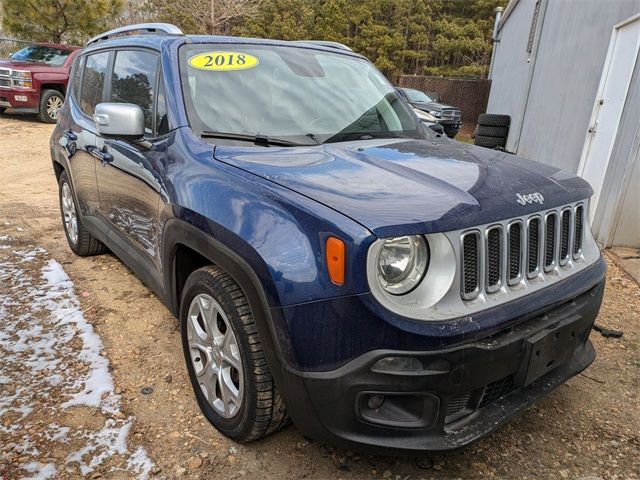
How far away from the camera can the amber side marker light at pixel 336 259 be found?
167 cm

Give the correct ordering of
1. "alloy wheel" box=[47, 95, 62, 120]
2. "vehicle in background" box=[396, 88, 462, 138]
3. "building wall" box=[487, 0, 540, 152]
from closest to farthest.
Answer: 1. "building wall" box=[487, 0, 540, 152]
2. "vehicle in background" box=[396, 88, 462, 138]
3. "alloy wheel" box=[47, 95, 62, 120]

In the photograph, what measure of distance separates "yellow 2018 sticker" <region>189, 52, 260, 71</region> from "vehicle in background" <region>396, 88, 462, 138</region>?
27.0 ft

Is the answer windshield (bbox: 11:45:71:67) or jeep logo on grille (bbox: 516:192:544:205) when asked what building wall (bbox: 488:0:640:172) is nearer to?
jeep logo on grille (bbox: 516:192:544:205)

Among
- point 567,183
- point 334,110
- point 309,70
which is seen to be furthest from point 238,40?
point 567,183

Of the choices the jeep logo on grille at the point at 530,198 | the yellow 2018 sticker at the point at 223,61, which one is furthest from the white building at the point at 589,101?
the yellow 2018 sticker at the point at 223,61

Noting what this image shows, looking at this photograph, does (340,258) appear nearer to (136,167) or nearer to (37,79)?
(136,167)

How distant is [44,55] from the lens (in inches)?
507

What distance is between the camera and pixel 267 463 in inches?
86.5

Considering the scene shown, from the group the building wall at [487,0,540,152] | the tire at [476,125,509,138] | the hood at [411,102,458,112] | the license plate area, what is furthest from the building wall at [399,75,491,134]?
the license plate area

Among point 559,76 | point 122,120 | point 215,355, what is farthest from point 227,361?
point 559,76

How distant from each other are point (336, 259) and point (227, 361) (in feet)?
2.67

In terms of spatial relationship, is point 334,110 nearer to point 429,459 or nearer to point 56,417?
point 429,459

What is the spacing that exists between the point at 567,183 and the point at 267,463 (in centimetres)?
183

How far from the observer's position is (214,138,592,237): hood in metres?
1.76
